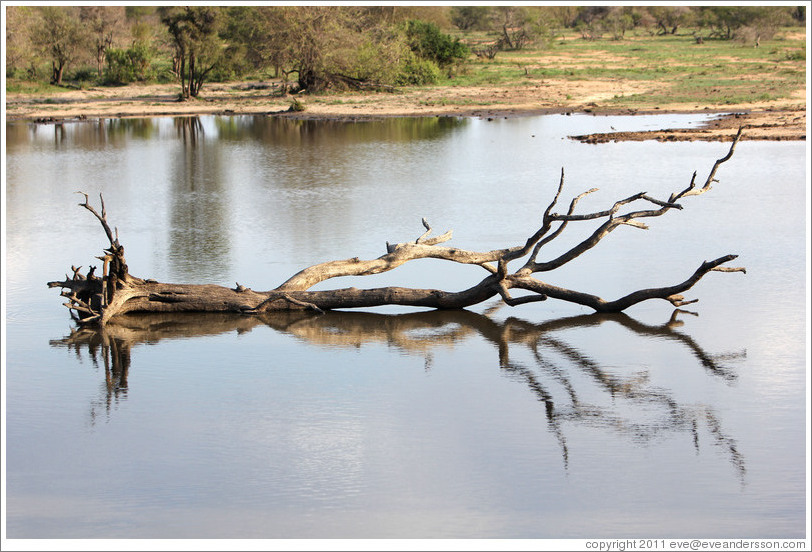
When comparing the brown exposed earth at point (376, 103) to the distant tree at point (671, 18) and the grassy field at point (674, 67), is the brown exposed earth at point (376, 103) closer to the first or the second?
the grassy field at point (674, 67)

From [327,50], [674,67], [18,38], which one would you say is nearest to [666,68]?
[674,67]

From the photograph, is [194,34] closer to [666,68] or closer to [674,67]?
[666,68]

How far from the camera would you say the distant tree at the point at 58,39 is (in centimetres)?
4362

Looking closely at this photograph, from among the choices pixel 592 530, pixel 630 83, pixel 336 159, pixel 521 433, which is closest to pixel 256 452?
pixel 521 433

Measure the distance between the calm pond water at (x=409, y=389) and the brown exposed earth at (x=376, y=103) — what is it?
599 inches

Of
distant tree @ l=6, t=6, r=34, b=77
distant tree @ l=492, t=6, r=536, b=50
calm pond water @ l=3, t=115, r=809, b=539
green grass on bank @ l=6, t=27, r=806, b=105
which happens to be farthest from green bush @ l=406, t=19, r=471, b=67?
calm pond water @ l=3, t=115, r=809, b=539

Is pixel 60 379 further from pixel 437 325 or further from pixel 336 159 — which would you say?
pixel 336 159

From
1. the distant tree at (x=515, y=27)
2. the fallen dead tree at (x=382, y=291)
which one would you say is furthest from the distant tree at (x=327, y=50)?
→ the fallen dead tree at (x=382, y=291)

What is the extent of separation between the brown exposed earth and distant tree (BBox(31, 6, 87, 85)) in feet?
5.89

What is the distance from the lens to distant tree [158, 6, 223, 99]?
133 ft

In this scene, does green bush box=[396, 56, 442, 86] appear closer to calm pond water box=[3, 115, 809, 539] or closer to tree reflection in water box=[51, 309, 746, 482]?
calm pond water box=[3, 115, 809, 539]

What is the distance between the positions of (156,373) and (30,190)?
43.4 ft

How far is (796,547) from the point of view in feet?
25.7

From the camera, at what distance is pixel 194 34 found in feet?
135
